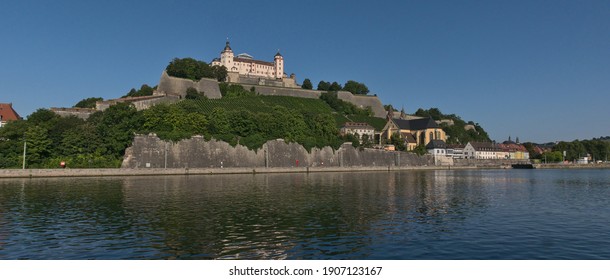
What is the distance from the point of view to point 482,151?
10475 cm

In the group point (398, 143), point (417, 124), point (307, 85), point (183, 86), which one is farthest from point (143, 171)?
point (307, 85)

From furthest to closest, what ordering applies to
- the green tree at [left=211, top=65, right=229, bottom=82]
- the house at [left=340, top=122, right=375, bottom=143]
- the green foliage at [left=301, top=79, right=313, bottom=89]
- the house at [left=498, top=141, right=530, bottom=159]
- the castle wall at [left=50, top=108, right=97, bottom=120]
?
the green foliage at [left=301, top=79, right=313, bottom=89]
the house at [left=498, top=141, right=530, bottom=159]
the green tree at [left=211, top=65, right=229, bottom=82]
the house at [left=340, top=122, right=375, bottom=143]
the castle wall at [left=50, top=108, right=97, bottom=120]

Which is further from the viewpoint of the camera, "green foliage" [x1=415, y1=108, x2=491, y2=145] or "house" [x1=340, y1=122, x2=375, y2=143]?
"green foliage" [x1=415, y1=108, x2=491, y2=145]

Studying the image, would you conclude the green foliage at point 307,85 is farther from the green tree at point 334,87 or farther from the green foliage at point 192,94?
the green foliage at point 192,94

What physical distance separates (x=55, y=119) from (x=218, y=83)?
45019 mm

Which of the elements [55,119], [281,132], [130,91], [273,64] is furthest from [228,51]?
[55,119]

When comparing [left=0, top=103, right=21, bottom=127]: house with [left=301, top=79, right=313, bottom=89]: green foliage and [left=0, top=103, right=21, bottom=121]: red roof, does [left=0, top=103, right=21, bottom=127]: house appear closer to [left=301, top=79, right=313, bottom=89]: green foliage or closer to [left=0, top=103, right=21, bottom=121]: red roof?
[left=0, top=103, right=21, bottom=121]: red roof

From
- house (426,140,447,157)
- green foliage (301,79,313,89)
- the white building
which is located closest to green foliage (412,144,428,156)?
house (426,140,447,157)

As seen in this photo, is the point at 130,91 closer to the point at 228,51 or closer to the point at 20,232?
the point at 228,51

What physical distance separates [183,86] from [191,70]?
246 inches

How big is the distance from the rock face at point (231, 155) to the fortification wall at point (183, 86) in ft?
100

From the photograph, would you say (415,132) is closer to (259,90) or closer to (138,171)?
(259,90)

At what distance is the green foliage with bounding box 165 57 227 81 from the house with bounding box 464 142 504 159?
58.5m

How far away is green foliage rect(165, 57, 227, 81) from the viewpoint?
8962 centimetres
